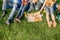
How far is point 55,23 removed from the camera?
5.93 metres

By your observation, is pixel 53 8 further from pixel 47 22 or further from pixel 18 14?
pixel 18 14

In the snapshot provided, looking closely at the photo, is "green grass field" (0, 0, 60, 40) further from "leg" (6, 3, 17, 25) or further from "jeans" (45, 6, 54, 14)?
"jeans" (45, 6, 54, 14)

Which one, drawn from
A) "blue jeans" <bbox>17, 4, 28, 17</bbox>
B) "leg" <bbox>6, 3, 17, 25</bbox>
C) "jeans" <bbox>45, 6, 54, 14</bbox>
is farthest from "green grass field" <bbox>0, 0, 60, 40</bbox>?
"jeans" <bbox>45, 6, 54, 14</bbox>

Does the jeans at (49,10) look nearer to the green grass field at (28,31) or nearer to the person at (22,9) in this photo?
the green grass field at (28,31)

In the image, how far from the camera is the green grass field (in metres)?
5.58

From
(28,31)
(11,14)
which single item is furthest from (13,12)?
(28,31)

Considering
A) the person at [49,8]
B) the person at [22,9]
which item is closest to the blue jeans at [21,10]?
the person at [22,9]

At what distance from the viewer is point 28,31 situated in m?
5.72

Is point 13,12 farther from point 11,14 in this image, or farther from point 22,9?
point 22,9

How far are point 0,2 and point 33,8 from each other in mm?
822

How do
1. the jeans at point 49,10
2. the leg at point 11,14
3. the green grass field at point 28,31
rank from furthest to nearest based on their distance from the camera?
1. the jeans at point 49,10
2. the leg at point 11,14
3. the green grass field at point 28,31

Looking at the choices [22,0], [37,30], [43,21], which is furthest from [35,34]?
[22,0]

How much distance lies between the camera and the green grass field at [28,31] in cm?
558

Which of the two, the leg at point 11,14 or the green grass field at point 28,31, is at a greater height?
the leg at point 11,14
